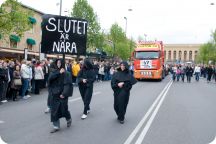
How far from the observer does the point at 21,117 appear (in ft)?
33.5

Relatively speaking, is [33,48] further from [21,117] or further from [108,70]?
[21,117]

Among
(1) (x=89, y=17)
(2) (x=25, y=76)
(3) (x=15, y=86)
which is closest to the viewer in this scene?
(3) (x=15, y=86)

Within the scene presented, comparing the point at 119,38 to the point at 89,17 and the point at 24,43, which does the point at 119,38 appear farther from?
the point at 24,43

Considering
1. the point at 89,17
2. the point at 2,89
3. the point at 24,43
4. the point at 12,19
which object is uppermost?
the point at 89,17

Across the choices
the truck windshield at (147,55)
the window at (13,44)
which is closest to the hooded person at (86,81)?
the truck windshield at (147,55)

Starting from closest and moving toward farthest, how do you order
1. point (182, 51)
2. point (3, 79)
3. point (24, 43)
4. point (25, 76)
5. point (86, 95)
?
point (86, 95) → point (3, 79) → point (25, 76) → point (24, 43) → point (182, 51)

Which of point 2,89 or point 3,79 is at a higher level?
point 3,79

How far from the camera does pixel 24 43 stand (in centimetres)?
4050

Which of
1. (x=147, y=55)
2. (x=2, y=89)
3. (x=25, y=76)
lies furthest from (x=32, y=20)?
(x=2, y=89)

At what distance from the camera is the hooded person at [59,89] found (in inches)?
322

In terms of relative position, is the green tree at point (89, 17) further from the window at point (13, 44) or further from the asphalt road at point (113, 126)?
the asphalt road at point (113, 126)

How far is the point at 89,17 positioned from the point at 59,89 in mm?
44353

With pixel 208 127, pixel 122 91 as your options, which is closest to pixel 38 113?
pixel 122 91

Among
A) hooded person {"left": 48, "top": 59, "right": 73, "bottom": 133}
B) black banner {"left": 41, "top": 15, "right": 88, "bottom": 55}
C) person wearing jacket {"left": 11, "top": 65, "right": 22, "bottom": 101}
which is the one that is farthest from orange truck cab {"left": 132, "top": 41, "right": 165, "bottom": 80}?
hooded person {"left": 48, "top": 59, "right": 73, "bottom": 133}
